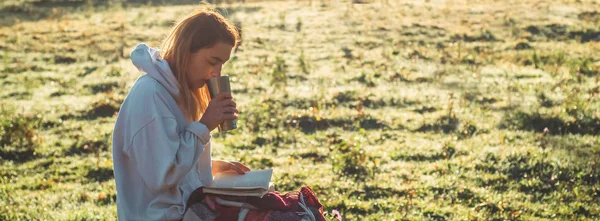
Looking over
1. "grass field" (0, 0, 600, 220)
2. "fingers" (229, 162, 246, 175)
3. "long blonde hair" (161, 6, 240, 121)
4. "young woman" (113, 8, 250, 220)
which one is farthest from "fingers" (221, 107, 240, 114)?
"grass field" (0, 0, 600, 220)

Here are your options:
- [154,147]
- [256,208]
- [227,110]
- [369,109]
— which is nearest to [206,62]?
[227,110]

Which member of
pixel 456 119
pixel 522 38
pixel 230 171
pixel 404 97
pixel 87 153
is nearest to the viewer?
pixel 230 171

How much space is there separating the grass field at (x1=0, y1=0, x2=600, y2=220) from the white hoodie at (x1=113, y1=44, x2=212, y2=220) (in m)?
2.67

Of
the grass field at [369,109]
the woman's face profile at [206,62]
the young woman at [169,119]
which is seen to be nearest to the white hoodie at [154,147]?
the young woman at [169,119]

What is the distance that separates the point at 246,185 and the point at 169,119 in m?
0.46

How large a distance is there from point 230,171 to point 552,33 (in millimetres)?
11912

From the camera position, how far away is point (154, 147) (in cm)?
352

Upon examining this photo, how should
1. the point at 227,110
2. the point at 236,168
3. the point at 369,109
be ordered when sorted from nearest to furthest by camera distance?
the point at 227,110 → the point at 236,168 → the point at 369,109

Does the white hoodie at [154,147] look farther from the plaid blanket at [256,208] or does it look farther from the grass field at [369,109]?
the grass field at [369,109]

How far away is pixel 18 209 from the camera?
21.6ft

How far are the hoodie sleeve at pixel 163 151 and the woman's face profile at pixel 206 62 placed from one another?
28 centimetres

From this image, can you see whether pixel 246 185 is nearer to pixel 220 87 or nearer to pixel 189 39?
pixel 220 87

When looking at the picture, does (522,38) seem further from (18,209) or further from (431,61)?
(18,209)

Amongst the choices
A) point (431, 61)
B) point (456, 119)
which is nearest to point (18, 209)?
point (456, 119)
